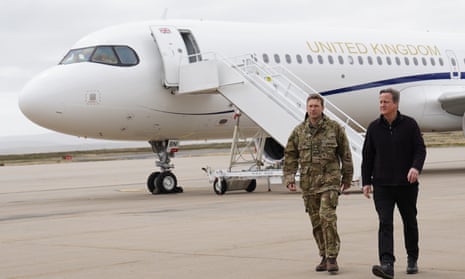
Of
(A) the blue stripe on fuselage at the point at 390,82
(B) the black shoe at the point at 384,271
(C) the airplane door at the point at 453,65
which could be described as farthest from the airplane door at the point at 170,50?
(B) the black shoe at the point at 384,271

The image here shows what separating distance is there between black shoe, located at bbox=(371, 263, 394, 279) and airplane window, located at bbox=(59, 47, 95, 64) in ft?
47.1

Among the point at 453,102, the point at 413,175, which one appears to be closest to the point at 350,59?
the point at 453,102

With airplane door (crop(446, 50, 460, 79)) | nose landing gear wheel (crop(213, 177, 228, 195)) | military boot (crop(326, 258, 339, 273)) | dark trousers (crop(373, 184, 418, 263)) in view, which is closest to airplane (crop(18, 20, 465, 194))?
nose landing gear wheel (crop(213, 177, 228, 195))

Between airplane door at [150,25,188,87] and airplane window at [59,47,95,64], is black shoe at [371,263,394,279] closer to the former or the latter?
airplane door at [150,25,188,87]

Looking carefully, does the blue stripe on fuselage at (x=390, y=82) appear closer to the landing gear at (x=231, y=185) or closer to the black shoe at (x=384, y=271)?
the landing gear at (x=231, y=185)

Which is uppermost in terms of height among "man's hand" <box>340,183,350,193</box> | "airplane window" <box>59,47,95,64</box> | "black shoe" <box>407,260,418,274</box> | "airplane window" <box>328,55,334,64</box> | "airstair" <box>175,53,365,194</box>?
"airplane window" <box>328,55,334,64</box>

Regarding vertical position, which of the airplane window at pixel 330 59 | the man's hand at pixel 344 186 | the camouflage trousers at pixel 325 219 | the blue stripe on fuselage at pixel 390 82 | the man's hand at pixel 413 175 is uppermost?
the airplane window at pixel 330 59

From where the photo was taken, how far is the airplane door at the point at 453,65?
95.0 ft

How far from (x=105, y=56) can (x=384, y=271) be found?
1431 cm

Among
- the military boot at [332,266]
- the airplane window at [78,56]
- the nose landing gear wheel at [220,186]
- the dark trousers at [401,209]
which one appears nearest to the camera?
the dark trousers at [401,209]

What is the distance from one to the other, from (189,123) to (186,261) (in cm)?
1261

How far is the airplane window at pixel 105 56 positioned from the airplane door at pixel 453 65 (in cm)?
1200

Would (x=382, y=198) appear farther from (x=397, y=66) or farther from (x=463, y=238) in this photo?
(x=397, y=66)

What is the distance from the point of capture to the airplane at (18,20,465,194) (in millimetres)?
21234
